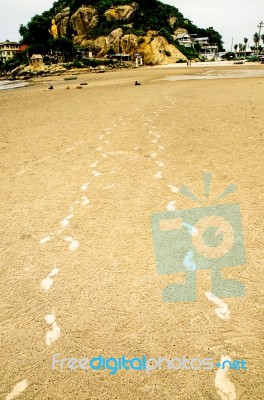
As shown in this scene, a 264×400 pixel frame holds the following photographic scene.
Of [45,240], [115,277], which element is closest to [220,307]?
[115,277]

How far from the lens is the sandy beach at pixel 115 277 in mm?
2930

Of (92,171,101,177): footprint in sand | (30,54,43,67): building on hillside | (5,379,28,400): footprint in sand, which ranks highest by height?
(30,54,43,67): building on hillside

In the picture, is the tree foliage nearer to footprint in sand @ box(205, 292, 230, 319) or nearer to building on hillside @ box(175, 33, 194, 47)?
building on hillside @ box(175, 33, 194, 47)

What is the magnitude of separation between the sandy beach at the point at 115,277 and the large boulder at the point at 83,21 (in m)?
128

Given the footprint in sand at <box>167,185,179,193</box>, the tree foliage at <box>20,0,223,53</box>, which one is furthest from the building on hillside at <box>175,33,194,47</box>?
the footprint in sand at <box>167,185,179,193</box>

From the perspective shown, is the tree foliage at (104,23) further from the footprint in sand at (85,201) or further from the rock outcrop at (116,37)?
the footprint in sand at (85,201)

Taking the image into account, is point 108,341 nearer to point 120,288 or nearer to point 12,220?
point 120,288

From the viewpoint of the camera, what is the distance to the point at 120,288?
4.02 m

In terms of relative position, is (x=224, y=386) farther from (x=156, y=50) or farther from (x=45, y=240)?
(x=156, y=50)

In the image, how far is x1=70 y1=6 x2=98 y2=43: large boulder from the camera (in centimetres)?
11550

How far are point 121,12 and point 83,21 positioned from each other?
57.3 ft

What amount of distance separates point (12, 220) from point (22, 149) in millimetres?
5635

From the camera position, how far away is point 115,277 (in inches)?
166

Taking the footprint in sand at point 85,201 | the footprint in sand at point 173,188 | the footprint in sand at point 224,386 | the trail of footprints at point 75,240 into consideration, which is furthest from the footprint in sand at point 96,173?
the footprint in sand at point 224,386
